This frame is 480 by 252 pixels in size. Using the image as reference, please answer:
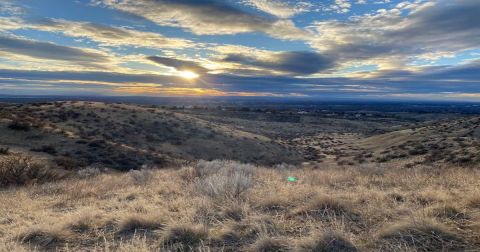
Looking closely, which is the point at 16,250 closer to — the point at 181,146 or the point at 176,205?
the point at 176,205

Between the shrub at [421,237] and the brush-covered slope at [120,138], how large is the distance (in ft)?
82.5

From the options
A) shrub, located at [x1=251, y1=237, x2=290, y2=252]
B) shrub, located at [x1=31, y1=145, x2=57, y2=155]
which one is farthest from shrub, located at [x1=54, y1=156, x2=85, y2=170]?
shrub, located at [x1=251, y1=237, x2=290, y2=252]

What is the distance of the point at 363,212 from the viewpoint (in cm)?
601

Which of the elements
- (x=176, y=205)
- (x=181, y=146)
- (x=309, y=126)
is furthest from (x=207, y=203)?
(x=309, y=126)

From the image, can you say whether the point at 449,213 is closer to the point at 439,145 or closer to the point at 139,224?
the point at 139,224

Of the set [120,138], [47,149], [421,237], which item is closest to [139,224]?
[421,237]

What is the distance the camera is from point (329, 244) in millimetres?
4504

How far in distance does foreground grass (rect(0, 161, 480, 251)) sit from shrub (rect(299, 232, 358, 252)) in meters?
0.01

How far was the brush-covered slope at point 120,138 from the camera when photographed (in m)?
31.5

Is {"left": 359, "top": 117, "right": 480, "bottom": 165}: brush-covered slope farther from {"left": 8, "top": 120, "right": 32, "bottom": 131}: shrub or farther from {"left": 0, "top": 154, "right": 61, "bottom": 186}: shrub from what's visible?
{"left": 8, "top": 120, "right": 32, "bottom": 131}: shrub

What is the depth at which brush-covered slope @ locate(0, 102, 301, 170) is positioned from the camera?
31494 mm

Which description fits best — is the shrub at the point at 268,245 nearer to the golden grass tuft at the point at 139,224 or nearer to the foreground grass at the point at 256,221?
the foreground grass at the point at 256,221

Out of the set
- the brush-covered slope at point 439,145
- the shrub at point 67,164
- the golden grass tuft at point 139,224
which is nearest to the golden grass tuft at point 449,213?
the golden grass tuft at point 139,224

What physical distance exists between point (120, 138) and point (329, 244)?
44.7 meters
